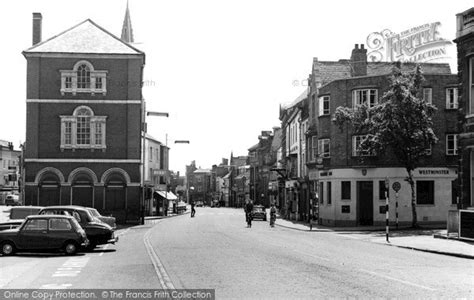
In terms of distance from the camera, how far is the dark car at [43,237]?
891 inches

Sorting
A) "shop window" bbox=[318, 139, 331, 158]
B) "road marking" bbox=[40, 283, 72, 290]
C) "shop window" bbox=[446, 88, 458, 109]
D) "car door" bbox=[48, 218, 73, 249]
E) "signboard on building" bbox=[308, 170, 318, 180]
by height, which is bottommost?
"road marking" bbox=[40, 283, 72, 290]

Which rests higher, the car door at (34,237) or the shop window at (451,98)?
the shop window at (451,98)

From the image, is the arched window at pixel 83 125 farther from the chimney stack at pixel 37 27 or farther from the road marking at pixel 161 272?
the road marking at pixel 161 272

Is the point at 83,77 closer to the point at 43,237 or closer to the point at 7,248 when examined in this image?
the point at 7,248

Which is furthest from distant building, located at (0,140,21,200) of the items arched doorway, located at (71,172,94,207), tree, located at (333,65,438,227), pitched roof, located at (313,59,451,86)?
tree, located at (333,65,438,227)

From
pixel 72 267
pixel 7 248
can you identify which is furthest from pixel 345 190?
pixel 72 267

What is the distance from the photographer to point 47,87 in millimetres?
53812

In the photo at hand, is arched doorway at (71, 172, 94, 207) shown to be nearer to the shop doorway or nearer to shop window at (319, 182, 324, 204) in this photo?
shop window at (319, 182, 324, 204)

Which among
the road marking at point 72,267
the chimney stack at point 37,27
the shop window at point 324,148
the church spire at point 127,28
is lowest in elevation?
the road marking at point 72,267

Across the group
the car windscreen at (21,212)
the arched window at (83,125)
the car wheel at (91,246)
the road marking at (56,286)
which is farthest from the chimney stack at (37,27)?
the road marking at (56,286)

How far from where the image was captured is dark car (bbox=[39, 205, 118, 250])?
82.7ft

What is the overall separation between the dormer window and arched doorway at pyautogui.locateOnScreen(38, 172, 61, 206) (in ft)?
22.7

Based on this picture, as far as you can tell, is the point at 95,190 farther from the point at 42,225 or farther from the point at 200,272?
the point at 200,272

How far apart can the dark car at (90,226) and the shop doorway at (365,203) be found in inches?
932
